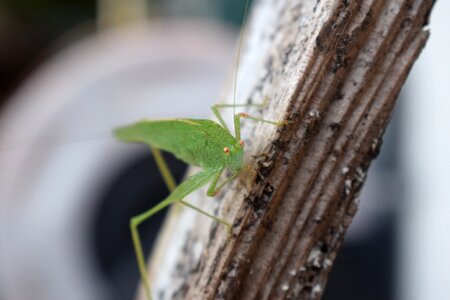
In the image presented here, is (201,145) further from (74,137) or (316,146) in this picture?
(74,137)

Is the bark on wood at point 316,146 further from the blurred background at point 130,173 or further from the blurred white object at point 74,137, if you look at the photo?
the blurred white object at point 74,137

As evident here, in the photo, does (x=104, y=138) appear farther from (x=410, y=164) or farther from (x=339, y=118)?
(x=339, y=118)

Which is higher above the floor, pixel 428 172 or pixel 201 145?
pixel 201 145

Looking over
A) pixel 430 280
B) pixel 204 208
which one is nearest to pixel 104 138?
pixel 204 208

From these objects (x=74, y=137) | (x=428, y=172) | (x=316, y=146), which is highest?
(x=74, y=137)

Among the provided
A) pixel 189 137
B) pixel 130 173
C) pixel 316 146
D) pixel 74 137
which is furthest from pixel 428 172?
pixel 316 146

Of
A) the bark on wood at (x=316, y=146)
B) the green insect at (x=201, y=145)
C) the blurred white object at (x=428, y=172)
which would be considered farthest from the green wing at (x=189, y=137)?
the blurred white object at (x=428, y=172)

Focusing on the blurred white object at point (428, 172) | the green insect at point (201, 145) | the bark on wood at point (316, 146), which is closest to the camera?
the bark on wood at point (316, 146)
